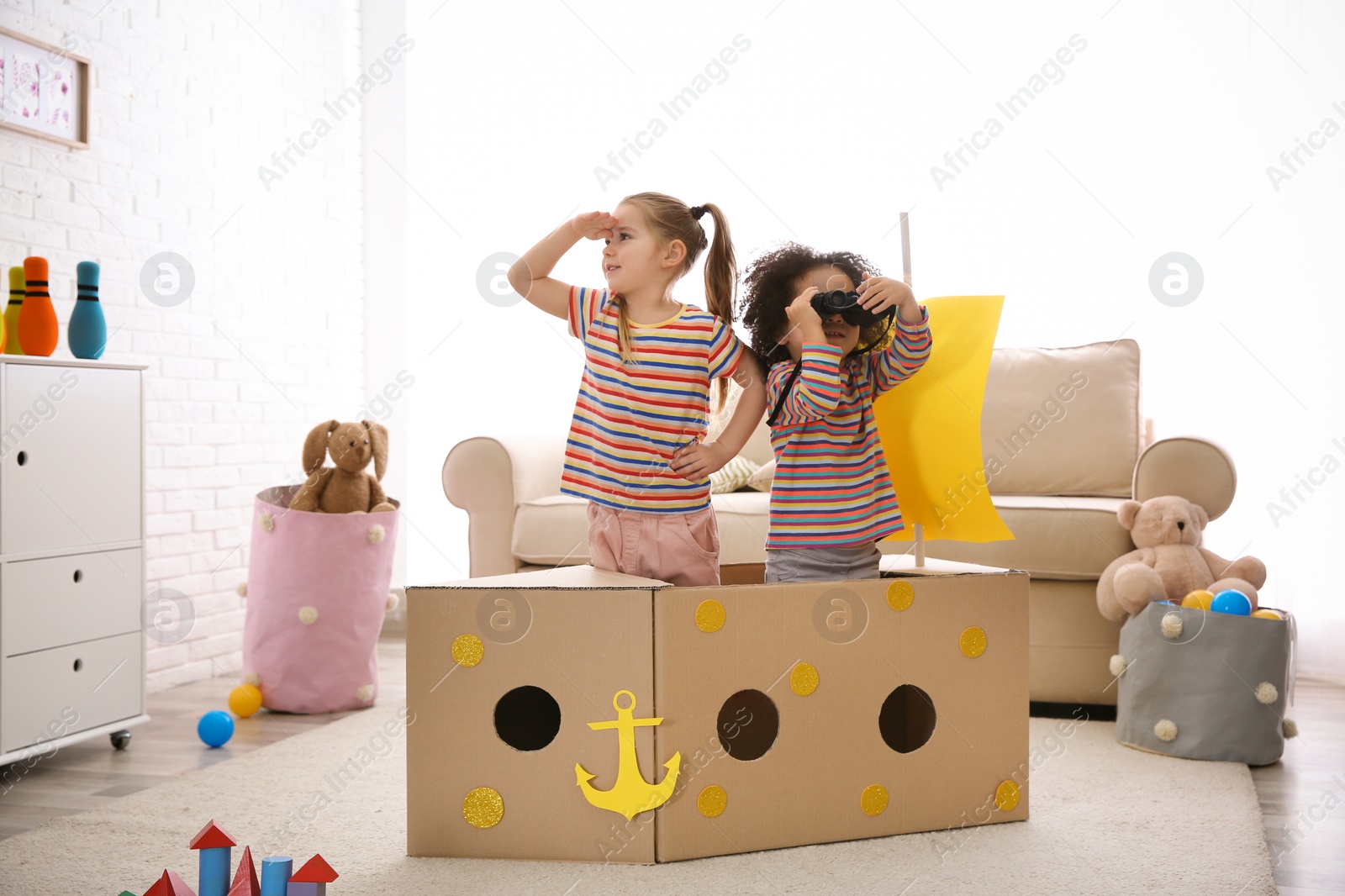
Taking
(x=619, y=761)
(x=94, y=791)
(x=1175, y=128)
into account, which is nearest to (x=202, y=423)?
(x=94, y=791)

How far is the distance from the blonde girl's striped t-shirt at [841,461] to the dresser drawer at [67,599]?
1.33 metres

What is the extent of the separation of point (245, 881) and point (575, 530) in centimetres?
139

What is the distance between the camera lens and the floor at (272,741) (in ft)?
5.01

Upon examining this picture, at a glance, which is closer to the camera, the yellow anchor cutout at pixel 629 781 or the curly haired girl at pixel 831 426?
the yellow anchor cutout at pixel 629 781

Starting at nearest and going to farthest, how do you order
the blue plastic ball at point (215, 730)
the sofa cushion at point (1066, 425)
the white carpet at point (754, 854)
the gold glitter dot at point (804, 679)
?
the white carpet at point (754, 854)
the gold glitter dot at point (804, 679)
the blue plastic ball at point (215, 730)
the sofa cushion at point (1066, 425)

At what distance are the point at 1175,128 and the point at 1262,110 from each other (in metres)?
0.21

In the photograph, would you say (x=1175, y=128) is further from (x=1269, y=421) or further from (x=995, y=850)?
(x=995, y=850)

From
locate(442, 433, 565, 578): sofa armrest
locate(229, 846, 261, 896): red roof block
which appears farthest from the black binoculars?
locate(442, 433, 565, 578): sofa armrest

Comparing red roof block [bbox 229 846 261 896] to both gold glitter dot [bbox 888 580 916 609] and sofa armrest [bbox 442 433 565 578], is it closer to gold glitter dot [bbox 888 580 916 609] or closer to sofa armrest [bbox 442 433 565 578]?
gold glitter dot [bbox 888 580 916 609]

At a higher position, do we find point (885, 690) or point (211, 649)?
point (885, 690)

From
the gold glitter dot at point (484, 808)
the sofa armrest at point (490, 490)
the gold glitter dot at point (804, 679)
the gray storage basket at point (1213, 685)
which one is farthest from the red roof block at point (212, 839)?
the gray storage basket at point (1213, 685)

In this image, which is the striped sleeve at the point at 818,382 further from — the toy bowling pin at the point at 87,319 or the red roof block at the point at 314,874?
the toy bowling pin at the point at 87,319

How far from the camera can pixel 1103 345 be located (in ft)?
9.12

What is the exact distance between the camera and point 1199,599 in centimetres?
201
